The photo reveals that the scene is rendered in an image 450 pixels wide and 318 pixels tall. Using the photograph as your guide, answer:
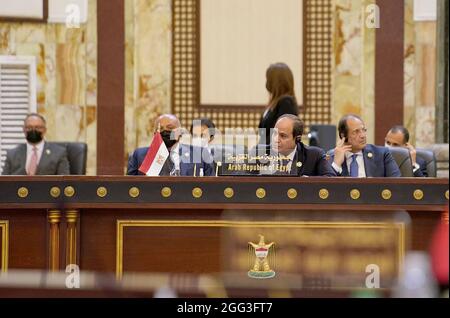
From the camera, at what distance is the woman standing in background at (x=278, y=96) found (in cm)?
570

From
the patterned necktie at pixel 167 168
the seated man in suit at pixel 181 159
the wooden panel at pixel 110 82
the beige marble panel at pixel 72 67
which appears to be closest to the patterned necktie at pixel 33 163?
the wooden panel at pixel 110 82

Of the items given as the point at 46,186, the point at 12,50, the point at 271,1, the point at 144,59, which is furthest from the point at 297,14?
the point at 46,186

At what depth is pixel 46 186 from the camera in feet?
12.9

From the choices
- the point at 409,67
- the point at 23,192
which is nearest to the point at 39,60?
the point at 409,67

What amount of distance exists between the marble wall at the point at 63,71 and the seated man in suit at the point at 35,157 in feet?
4.68

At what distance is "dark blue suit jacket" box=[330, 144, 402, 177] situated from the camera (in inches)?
208

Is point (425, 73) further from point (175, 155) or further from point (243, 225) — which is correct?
point (243, 225)

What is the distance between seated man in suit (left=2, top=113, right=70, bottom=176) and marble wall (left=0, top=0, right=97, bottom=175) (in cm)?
143

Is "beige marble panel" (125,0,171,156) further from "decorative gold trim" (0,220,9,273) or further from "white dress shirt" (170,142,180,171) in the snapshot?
"decorative gold trim" (0,220,9,273)

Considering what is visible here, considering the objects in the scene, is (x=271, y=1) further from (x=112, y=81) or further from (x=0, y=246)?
(x=0, y=246)

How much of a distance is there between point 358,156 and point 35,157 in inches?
121

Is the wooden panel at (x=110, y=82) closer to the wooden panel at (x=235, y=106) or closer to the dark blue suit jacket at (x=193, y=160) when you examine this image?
the wooden panel at (x=235, y=106)

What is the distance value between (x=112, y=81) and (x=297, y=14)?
75.1 inches

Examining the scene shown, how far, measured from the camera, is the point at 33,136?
7492 mm
